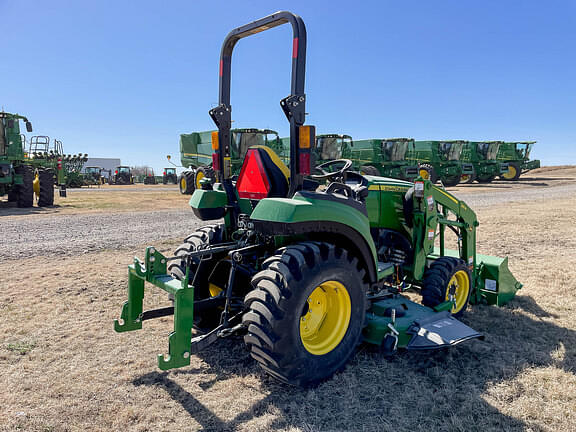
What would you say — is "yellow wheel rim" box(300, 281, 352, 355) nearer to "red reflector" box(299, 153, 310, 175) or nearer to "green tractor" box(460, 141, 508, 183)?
"red reflector" box(299, 153, 310, 175)

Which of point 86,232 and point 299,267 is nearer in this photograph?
point 299,267

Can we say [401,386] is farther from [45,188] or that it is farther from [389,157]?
[389,157]

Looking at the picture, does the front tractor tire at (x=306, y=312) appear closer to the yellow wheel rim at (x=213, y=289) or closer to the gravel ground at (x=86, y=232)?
the yellow wheel rim at (x=213, y=289)

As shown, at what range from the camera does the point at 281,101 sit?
2.88 meters

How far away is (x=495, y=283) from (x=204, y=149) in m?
16.9

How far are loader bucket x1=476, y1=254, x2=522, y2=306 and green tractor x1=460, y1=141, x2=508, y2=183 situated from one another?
83.7ft

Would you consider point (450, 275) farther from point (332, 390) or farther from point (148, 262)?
point (148, 262)

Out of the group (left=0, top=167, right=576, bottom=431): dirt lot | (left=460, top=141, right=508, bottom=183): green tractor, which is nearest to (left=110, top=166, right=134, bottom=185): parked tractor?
(left=460, top=141, right=508, bottom=183): green tractor

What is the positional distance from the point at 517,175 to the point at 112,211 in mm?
28136

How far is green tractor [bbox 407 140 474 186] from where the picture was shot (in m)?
26.1

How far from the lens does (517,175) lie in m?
30.8

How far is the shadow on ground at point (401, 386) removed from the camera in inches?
97.6

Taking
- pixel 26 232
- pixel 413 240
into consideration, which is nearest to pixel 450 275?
pixel 413 240

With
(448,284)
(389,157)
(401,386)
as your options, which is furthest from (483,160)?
(401,386)
